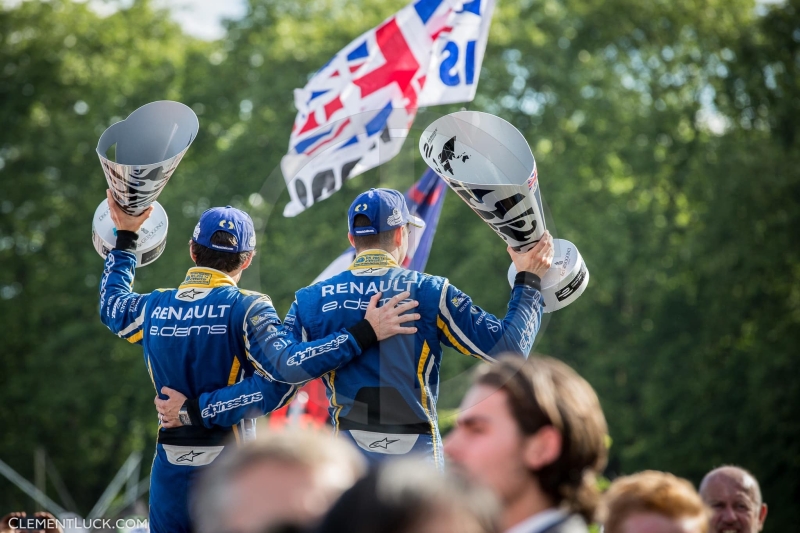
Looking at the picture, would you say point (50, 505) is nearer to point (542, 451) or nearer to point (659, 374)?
point (659, 374)

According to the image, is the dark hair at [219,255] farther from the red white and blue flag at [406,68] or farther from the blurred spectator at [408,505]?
the red white and blue flag at [406,68]

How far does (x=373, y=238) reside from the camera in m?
5.03

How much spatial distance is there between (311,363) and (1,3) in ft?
79.2

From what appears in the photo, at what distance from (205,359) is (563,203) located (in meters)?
18.3

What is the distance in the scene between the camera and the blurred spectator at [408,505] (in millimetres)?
1945

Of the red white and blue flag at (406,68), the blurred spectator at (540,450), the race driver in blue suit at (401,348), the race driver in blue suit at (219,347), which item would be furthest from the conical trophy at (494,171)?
the red white and blue flag at (406,68)

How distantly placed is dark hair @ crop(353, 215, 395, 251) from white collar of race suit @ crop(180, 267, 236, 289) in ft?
2.09

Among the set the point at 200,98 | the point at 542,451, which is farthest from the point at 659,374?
the point at 542,451

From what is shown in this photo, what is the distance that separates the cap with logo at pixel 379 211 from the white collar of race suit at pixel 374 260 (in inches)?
3.9

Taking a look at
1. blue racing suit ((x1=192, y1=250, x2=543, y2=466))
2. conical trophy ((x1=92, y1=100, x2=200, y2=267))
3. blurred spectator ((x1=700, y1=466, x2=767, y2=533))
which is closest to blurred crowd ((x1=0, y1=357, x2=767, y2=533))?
blue racing suit ((x1=192, y1=250, x2=543, y2=466))

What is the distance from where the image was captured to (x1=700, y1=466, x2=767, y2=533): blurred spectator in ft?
21.4

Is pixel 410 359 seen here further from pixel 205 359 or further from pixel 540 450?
pixel 540 450

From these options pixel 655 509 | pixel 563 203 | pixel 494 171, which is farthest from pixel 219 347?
pixel 563 203

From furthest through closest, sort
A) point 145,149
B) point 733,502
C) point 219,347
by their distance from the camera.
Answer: point 733,502, point 145,149, point 219,347
